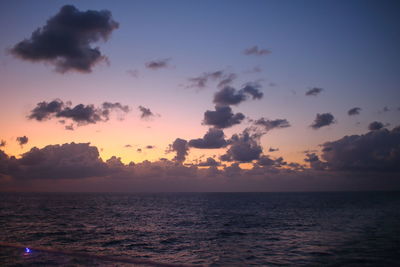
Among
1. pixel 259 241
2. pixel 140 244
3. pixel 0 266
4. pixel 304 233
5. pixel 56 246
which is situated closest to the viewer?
pixel 0 266

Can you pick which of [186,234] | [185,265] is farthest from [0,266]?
[186,234]

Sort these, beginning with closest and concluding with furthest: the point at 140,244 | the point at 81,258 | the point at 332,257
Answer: the point at 81,258 → the point at 332,257 → the point at 140,244

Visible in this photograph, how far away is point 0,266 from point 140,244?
52.3ft

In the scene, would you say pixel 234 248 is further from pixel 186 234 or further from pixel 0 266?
pixel 0 266

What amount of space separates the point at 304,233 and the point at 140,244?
23.5m

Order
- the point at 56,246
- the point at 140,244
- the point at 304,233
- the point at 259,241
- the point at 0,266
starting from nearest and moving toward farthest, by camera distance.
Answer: the point at 0,266
the point at 56,246
the point at 140,244
the point at 259,241
the point at 304,233

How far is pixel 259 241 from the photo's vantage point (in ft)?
119

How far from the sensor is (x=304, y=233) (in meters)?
42.4

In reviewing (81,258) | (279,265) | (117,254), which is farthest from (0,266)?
(279,265)

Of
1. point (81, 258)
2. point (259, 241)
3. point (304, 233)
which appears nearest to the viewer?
point (81, 258)

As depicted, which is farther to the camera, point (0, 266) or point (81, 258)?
point (81, 258)

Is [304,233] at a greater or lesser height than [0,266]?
lesser

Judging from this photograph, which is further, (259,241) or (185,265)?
(259,241)

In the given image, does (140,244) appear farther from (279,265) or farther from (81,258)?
(279,265)
